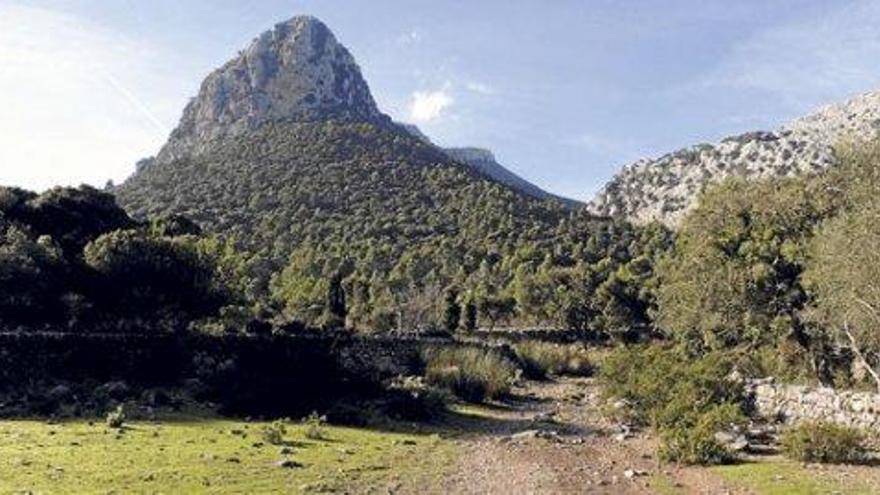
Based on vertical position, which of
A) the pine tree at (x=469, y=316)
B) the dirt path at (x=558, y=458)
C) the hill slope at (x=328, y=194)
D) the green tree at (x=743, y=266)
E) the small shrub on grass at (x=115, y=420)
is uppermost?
the hill slope at (x=328, y=194)

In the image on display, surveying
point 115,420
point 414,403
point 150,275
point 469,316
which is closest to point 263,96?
point 469,316

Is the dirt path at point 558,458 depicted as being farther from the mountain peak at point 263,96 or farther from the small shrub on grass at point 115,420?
the mountain peak at point 263,96

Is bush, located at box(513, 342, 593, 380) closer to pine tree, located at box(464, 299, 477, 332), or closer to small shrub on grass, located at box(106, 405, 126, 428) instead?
pine tree, located at box(464, 299, 477, 332)

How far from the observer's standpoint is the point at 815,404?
117 feet

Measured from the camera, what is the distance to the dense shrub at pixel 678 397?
27297 mm

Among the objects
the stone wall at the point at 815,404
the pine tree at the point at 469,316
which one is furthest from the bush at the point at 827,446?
the pine tree at the point at 469,316

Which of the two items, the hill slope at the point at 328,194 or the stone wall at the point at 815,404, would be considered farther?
the hill slope at the point at 328,194

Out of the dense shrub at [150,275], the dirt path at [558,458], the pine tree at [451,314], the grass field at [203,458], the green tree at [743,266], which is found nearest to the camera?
the grass field at [203,458]

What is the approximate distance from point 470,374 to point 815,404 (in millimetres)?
17010

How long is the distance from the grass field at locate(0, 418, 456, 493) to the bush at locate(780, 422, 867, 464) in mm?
10232

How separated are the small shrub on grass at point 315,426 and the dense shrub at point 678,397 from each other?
1118cm

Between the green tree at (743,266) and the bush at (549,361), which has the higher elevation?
the green tree at (743,266)

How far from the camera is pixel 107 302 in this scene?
48.7 m

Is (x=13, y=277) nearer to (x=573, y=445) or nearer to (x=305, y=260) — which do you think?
(x=573, y=445)
